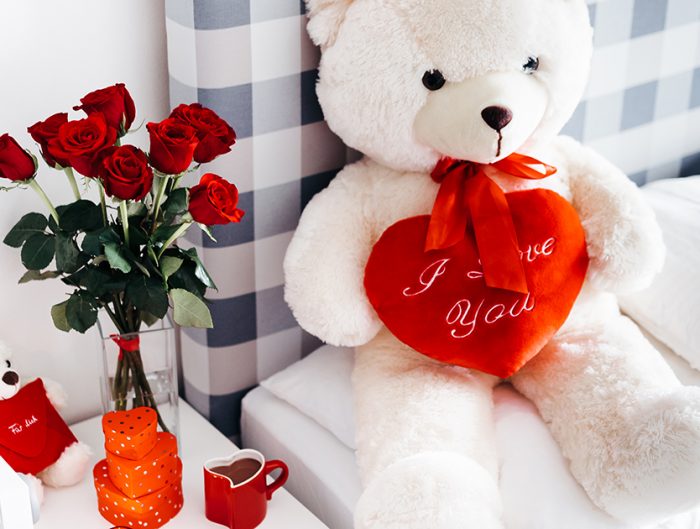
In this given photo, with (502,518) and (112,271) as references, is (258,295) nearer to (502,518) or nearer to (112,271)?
(112,271)

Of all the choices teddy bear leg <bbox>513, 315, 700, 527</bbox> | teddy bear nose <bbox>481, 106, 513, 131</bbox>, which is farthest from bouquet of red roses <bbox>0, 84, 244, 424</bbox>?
teddy bear leg <bbox>513, 315, 700, 527</bbox>

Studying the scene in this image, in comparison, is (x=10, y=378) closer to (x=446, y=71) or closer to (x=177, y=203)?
(x=177, y=203)

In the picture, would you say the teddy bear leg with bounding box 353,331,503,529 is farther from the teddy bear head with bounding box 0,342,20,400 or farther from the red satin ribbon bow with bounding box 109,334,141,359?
the teddy bear head with bounding box 0,342,20,400

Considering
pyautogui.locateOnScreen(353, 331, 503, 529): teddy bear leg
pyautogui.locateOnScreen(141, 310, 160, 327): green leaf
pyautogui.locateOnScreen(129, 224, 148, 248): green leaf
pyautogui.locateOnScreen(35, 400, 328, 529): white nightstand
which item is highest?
pyautogui.locateOnScreen(129, 224, 148, 248): green leaf

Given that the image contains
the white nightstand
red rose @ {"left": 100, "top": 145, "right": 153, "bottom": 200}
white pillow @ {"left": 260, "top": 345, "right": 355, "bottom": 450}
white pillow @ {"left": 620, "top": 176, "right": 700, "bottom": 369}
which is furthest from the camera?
white pillow @ {"left": 620, "top": 176, "right": 700, "bottom": 369}

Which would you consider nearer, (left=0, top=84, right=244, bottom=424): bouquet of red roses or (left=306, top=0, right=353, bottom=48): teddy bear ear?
(left=0, top=84, right=244, bottom=424): bouquet of red roses

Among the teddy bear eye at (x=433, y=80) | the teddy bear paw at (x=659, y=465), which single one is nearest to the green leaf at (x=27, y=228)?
the teddy bear eye at (x=433, y=80)

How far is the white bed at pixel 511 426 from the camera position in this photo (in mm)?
1155

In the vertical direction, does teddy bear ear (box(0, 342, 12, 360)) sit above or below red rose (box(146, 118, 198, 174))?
below

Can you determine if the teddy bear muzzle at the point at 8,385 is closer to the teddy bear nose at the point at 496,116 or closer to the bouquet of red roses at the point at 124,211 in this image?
the bouquet of red roses at the point at 124,211

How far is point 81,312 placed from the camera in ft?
3.64

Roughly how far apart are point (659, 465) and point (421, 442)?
30 cm

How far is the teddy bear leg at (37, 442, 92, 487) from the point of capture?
125 cm

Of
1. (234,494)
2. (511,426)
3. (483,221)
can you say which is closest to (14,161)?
(234,494)
